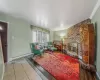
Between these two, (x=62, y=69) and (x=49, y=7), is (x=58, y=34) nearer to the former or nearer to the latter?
(x=62, y=69)

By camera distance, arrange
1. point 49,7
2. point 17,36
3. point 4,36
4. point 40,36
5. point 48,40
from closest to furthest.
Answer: point 49,7, point 4,36, point 17,36, point 40,36, point 48,40

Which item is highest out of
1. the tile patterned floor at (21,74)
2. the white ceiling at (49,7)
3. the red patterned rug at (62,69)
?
the white ceiling at (49,7)

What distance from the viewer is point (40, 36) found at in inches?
277

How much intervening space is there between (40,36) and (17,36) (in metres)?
2.67

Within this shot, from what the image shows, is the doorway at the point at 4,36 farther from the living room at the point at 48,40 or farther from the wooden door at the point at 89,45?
the wooden door at the point at 89,45

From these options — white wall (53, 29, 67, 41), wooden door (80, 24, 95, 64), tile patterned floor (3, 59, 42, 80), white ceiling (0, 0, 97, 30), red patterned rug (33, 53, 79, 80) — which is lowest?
red patterned rug (33, 53, 79, 80)

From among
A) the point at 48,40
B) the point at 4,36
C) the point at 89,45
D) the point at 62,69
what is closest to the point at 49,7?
the point at 89,45

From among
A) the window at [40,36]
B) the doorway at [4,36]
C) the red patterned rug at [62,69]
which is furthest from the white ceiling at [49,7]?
the window at [40,36]

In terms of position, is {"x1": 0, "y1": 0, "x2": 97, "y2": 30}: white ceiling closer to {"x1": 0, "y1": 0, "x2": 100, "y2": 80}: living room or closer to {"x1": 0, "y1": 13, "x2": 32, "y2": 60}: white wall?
{"x1": 0, "y1": 0, "x2": 100, "y2": 80}: living room

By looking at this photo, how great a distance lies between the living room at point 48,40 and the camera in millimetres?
2549

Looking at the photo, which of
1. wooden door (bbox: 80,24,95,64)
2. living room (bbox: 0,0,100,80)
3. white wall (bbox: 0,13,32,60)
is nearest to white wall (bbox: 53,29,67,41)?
living room (bbox: 0,0,100,80)

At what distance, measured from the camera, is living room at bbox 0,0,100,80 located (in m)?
2.55

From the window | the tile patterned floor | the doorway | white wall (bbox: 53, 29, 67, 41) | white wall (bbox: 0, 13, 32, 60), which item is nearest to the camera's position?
the tile patterned floor

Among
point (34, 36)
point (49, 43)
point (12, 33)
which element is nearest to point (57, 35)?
point (49, 43)
